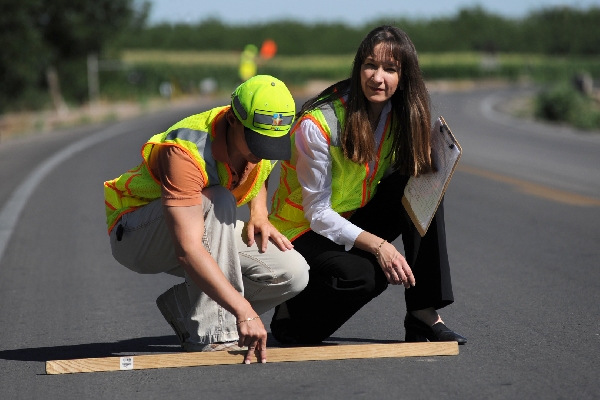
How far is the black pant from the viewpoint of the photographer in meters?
4.74

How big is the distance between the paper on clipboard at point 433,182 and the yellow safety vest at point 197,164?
68 cm

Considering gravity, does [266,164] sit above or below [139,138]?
above

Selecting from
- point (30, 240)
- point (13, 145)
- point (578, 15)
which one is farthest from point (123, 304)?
point (578, 15)

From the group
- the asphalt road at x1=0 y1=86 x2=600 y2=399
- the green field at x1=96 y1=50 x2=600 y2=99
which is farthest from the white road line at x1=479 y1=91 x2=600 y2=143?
the green field at x1=96 y1=50 x2=600 y2=99

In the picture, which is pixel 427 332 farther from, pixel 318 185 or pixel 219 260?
pixel 219 260

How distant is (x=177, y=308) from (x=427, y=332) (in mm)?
1188

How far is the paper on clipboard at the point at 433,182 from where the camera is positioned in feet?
15.0

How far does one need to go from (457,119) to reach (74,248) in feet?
74.1

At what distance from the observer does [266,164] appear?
4586mm

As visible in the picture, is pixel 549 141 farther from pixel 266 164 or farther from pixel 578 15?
pixel 578 15

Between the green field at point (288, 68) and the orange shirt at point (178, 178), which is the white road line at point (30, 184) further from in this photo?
the green field at point (288, 68)

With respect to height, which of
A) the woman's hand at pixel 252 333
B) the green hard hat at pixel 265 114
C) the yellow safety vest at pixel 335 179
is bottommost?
the woman's hand at pixel 252 333

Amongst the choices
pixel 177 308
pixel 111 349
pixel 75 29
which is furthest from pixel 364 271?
pixel 75 29

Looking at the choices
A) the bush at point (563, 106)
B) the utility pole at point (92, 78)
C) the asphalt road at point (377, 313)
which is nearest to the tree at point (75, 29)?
the utility pole at point (92, 78)
